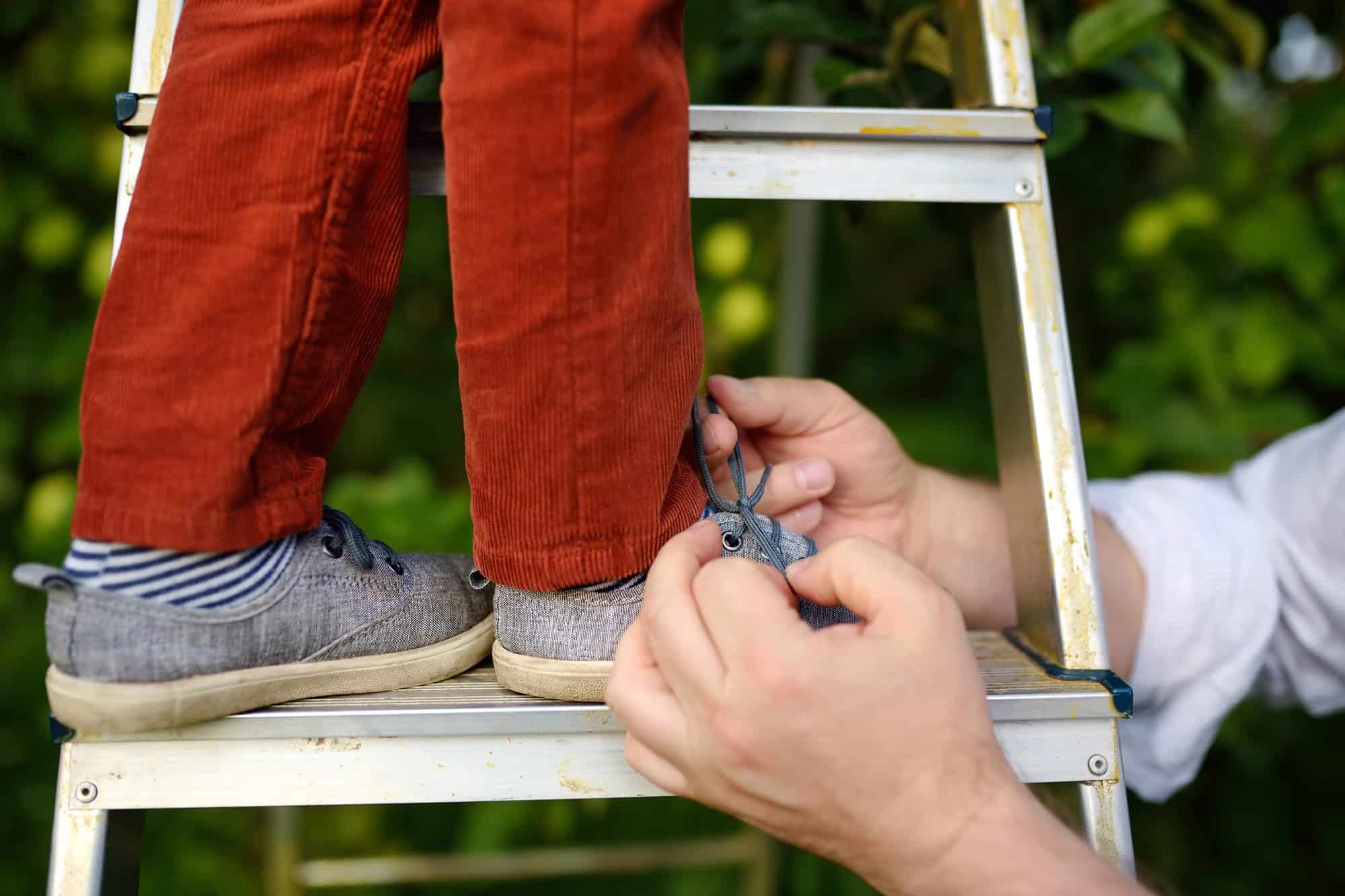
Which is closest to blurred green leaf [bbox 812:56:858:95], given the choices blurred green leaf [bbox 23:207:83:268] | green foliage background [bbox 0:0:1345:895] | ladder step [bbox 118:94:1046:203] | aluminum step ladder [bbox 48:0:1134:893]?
green foliage background [bbox 0:0:1345:895]

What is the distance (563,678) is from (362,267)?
0.92 feet

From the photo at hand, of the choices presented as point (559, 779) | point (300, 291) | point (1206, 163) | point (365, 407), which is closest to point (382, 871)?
point (365, 407)

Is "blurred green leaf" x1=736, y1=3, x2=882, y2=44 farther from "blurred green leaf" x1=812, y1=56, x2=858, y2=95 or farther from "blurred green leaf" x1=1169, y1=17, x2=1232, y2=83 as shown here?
"blurred green leaf" x1=1169, y1=17, x2=1232, y2=83

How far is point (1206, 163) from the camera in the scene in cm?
150

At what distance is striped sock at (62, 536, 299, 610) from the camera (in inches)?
21.7

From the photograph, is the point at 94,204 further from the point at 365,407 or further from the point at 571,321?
the point at 571,321

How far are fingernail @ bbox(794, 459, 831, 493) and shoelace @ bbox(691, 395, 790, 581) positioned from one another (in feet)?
0.26

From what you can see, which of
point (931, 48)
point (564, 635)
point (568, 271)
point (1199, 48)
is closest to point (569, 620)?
point (564, 635)

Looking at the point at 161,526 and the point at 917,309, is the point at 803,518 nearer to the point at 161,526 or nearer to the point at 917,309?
the point at 161,526

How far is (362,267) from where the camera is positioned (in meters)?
0.60

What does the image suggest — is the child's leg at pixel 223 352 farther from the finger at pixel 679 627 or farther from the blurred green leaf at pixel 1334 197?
the blurred green leaf at pixel 1334 197

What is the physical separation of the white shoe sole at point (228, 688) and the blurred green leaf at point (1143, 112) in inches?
30.4

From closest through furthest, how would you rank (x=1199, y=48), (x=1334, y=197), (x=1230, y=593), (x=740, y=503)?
(x=740, y=503) → (x=1230, y=593) → (x=1199, y=48) → (x=1334, y=197)

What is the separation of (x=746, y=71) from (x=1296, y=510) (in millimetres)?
860
